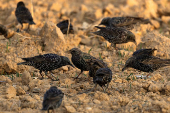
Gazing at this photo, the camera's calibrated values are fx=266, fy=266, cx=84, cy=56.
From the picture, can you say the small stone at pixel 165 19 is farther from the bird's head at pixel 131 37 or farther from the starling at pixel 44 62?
the starling at pixel 44 62

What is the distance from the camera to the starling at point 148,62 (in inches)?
276

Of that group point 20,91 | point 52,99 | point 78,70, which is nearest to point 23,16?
point 78,70

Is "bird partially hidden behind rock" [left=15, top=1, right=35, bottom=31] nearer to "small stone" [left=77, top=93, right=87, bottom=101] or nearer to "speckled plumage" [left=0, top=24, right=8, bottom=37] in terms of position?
"speckled plumage" [left=0, top=24, right=8, bottom=37]

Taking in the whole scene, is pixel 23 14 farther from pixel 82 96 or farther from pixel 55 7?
pixel 82 96

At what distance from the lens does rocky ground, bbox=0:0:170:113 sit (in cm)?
546

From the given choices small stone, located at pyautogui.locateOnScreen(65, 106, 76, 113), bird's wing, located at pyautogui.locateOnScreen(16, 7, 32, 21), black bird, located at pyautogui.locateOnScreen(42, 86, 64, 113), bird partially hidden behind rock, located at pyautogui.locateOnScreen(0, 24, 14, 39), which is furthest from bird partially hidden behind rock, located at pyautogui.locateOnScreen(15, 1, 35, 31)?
black bird, located at pyautogui.locateOnScreen(42, 86, 64, 113)

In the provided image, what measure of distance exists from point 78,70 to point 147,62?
6.49 feet

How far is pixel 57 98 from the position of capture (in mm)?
4777

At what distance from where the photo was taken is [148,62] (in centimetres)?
703

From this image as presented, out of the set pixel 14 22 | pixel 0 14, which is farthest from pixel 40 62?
pixel 0 14

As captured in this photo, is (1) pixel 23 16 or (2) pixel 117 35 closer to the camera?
(2) pixel 117 35

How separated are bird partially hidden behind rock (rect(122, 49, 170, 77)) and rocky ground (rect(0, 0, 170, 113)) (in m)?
0.25

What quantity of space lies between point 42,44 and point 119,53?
8.23ft

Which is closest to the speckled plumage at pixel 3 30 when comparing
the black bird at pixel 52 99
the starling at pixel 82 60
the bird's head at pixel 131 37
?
the starling at pixel 82 60
